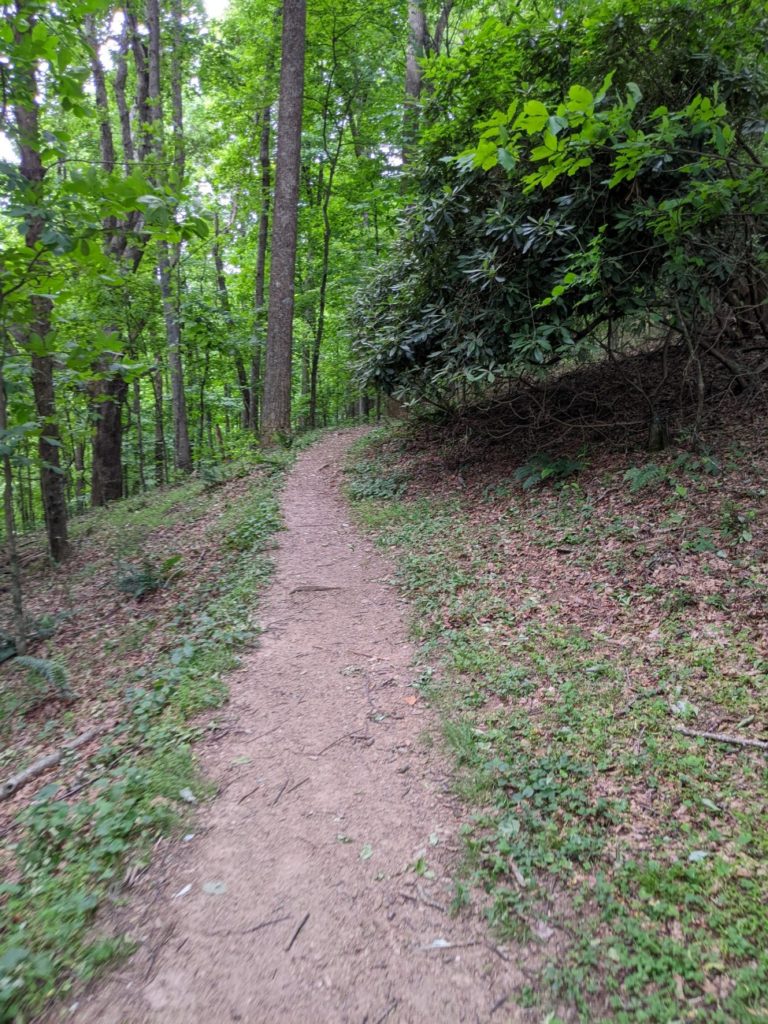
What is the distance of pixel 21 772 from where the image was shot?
4.17 metres

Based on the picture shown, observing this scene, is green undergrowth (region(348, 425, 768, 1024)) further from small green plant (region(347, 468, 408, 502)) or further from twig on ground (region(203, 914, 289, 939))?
small green plant (region(347, 468, 408, 502))

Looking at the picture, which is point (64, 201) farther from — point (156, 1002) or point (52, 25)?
point (156, 1002)

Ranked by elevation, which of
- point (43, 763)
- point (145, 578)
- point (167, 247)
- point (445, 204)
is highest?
point (167, 247)

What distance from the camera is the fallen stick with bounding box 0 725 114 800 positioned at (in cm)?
397

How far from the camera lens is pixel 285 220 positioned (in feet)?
39.0

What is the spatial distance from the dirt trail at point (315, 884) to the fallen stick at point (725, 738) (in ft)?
4.98

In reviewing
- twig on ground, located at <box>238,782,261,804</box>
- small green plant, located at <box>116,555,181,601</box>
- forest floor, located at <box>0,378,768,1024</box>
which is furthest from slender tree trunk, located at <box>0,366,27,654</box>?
twig on ground, located at <box>238,782,261,804</box>

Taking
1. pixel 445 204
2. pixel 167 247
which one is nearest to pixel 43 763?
pixel 445 204

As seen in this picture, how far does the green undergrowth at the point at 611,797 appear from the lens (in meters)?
2.30

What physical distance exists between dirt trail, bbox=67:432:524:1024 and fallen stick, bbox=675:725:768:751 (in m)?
1.52

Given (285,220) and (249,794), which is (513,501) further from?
(285,220)

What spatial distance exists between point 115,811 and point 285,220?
38.2 ft

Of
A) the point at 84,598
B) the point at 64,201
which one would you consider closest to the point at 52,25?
the point at 64,201

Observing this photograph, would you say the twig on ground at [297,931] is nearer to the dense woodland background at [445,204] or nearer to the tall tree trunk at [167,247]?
the dense woodland background at [445,204]
